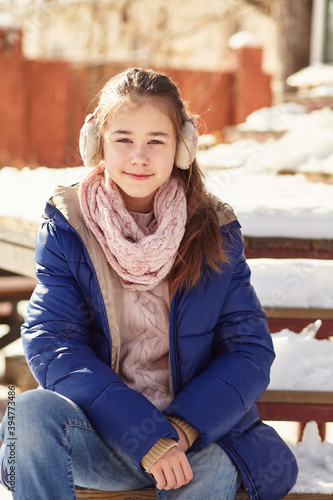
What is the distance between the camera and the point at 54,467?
4.75ft

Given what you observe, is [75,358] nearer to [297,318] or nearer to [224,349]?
[224,349]

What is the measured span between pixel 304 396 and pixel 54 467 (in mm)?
1007

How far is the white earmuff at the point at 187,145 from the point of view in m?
1.82

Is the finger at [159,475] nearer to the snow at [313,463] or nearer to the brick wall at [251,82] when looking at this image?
the snow at [313,463]

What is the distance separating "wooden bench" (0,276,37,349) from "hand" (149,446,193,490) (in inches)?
129

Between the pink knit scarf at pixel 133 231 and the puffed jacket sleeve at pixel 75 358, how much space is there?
87mm

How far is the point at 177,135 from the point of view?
1.84 meters

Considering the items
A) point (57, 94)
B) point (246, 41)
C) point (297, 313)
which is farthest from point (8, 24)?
point (297, 313)

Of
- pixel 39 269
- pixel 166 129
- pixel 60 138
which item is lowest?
pixel 60 138

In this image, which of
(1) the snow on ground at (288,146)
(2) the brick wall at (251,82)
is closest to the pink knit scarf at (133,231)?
(1) the snow on ground at (288,146)

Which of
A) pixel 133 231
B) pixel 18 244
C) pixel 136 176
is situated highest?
pixel 136 176

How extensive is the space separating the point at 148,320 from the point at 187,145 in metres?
→ 0.50

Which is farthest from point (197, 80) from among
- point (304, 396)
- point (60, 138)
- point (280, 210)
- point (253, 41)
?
point (304, 396)

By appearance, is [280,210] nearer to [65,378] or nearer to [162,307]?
[162,307]
